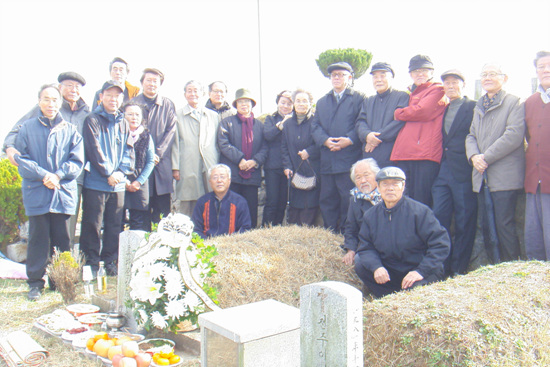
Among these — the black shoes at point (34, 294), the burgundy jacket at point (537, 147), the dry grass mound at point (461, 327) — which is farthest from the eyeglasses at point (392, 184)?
the black shoes at point (34, 294)

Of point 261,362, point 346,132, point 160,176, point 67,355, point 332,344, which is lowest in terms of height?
point 67,355

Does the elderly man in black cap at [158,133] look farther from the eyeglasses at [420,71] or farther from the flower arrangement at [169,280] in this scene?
the eyeglasses at [420,71]

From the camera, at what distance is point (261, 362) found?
3.11 meters

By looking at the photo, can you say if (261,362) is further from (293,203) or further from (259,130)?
(259,130)

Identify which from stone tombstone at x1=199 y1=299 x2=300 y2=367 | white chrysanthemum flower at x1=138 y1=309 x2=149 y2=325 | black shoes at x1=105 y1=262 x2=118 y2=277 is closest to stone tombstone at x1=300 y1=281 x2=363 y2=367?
stone tombstone at x1=199 y1=299 x2=300 y2=367

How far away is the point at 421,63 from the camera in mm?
5961

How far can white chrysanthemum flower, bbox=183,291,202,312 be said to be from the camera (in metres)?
4.16

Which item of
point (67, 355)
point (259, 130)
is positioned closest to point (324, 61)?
point (259, 130)

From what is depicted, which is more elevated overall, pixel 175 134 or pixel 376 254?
pixel 175 134

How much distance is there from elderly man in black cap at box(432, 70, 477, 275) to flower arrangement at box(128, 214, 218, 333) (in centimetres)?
305

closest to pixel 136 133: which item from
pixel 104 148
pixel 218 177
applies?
pixel 104 148

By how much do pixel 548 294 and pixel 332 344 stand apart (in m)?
2.03

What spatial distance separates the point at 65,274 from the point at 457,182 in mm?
4539

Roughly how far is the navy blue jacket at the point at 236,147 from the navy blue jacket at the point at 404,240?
2.63 metres
